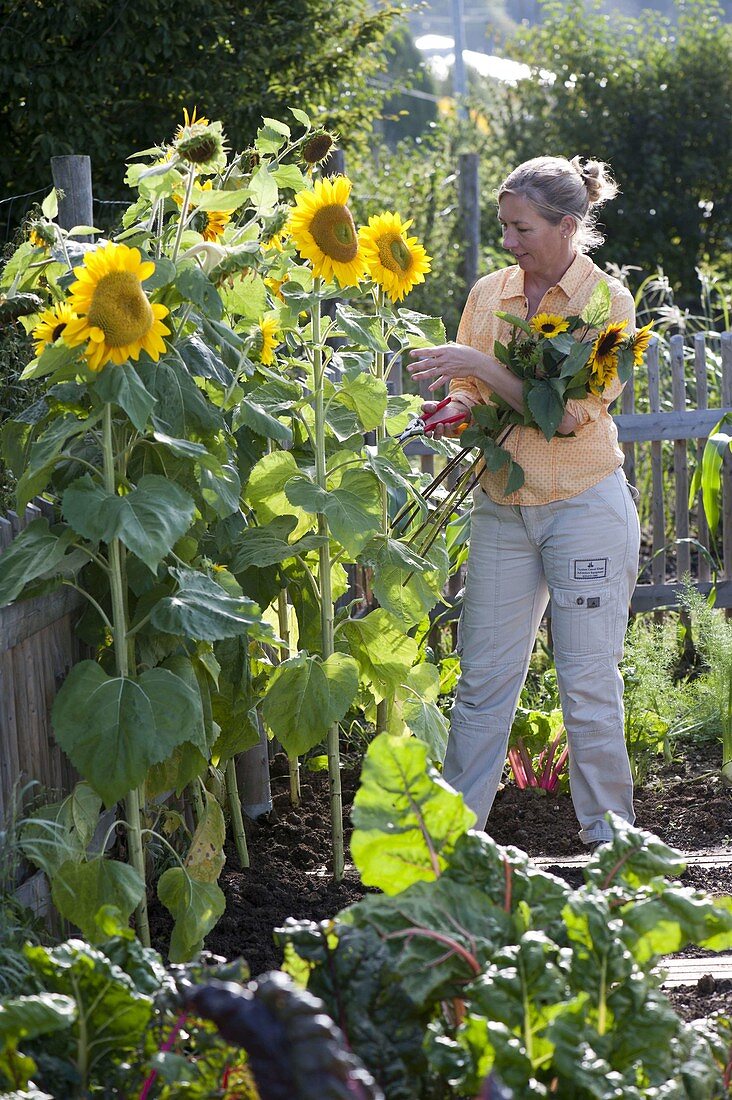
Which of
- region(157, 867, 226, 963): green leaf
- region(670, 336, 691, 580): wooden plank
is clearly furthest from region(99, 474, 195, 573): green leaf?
region(670, 336, 691, 580): wooden plank

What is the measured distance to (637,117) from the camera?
11.9 meters

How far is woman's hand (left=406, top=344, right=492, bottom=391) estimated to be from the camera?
10.7 ft

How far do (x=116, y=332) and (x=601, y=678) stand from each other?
1762 mm

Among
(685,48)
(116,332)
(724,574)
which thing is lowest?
(724,574)

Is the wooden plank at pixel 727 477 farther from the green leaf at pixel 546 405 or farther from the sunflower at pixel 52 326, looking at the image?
the sunflower at pixel 52 326

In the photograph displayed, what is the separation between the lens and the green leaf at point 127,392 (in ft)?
→ 7.68

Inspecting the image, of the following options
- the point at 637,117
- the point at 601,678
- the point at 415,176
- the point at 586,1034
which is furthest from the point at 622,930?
the point at 637,117

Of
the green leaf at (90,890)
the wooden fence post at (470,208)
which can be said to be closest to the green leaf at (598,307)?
the green leaf at (90,890)

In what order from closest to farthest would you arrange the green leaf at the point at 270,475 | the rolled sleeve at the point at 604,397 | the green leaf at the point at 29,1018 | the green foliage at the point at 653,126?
the green leaf at the point at 29,1018 < the green leaf at the point at 270,475 < the rolled sleeve at the point at 604,397 < the green foliage at the point at 653,126

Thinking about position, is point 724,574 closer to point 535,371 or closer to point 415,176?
point 535,371

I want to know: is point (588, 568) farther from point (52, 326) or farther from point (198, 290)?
point (52, 326)

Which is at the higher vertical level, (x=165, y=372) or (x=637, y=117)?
(x=637, y=117)

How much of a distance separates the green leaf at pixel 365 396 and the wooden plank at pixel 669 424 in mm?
2710

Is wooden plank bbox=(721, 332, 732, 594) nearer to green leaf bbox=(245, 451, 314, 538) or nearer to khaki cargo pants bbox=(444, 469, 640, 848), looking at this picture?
khaki cargo pants bbox=(444, 469, 640, 848)
